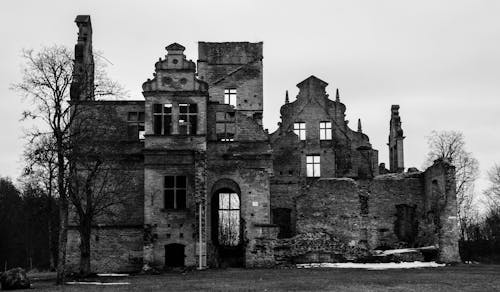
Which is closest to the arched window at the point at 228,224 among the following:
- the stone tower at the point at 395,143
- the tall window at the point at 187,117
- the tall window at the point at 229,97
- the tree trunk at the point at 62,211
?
the tall window at the point at 229,97

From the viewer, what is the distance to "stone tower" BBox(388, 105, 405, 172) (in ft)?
194

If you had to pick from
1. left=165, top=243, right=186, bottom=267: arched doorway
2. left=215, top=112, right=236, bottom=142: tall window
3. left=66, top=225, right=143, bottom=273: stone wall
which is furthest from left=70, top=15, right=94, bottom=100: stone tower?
left=165, top=243, right=186, bottom=267: arched doorway

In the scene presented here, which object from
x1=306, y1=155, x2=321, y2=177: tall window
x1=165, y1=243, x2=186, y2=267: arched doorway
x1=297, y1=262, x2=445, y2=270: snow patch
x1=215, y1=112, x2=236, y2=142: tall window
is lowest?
x1=297, y1=262, x2=445, y2=270: snow patch

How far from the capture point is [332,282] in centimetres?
3011

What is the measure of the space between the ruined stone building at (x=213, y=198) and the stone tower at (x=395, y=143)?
30.0ft

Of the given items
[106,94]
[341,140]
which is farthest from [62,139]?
[341,140]

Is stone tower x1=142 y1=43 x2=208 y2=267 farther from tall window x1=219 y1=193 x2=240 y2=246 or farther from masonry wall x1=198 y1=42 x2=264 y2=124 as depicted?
masonry wall x1=198 y1=42 x2=264 y2=124

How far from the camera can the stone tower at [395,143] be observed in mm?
59125

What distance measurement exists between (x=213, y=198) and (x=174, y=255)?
513 cm

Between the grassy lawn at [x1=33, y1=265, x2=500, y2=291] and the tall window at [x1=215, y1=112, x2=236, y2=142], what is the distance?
444 inches

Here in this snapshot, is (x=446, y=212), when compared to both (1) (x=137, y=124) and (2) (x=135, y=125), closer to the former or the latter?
(1) (x=137, y=124)

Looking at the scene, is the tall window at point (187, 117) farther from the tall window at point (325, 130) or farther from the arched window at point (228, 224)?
the tall window at point (325, 130)

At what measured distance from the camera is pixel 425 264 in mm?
42875

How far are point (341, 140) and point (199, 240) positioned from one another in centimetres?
1943
